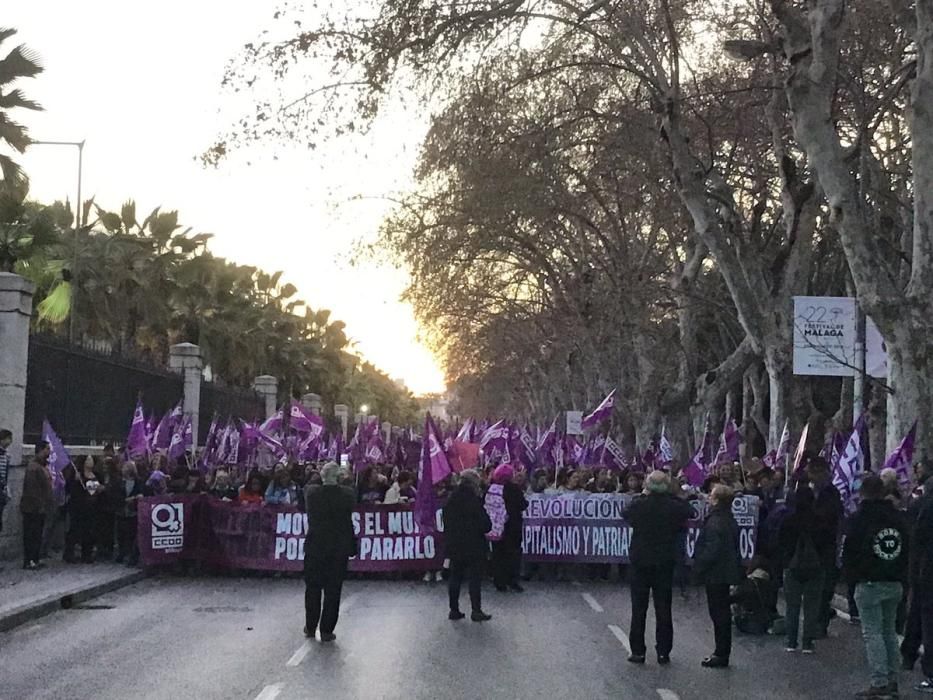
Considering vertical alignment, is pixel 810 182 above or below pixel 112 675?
above

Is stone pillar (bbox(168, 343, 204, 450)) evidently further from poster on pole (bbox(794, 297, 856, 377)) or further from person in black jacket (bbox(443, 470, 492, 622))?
person in black jacket (bbox(443, 470, 492, 622))

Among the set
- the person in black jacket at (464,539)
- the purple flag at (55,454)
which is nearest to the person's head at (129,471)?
the purple flag at (55,454)

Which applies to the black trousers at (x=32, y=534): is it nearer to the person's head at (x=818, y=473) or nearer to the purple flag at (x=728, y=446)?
the person's head at (x=818, y=473)

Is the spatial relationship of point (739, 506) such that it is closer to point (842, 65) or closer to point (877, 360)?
point (877, 360)

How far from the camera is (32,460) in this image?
17.0 metres

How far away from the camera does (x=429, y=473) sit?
16.0 m

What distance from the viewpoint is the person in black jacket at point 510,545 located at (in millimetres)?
16000

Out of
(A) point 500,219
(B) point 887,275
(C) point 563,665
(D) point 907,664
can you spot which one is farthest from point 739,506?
(A) point 500,219

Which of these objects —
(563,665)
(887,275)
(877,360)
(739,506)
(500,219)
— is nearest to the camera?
(563,665)

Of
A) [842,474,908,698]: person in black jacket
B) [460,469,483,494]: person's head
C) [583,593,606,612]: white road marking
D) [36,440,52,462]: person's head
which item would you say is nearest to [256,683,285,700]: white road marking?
[842,474,908,698]: person in black jacket

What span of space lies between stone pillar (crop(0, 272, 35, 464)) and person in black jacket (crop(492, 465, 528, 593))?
684cm

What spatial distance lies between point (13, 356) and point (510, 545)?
739 centimetres

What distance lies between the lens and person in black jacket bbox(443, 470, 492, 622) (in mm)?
13094

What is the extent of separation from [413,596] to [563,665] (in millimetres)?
5402
